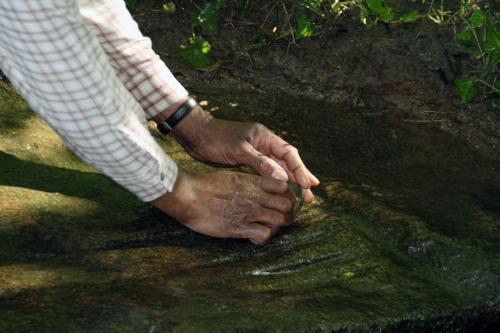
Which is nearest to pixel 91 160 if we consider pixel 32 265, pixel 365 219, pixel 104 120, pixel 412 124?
pixel 104 120

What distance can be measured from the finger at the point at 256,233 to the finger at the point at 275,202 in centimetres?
6

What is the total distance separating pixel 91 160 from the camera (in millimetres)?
2334

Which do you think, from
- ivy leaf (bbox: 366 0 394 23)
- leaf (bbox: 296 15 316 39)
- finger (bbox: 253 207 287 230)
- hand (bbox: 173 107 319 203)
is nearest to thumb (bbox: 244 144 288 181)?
hand (bbox: 173 107 319 203)

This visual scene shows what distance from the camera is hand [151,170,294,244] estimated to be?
8.48 ft

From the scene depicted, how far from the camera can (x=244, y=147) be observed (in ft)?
8.95

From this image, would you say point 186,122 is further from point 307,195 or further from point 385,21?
point 385,21

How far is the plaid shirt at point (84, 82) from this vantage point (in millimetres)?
2031

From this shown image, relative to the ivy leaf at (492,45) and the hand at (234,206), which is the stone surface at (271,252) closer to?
the hand at (234,206)

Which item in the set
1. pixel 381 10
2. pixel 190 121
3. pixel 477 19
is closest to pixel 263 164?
pixel 190 121

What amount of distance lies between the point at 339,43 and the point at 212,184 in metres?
1.36

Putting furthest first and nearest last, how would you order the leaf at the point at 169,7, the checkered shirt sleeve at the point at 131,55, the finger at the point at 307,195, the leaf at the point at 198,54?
the leaf at the point at 169,7 < the leaf at the point at 198,54 < the finger at the point at 307,195 < the checkered shirt sleeve at the point at 131,55

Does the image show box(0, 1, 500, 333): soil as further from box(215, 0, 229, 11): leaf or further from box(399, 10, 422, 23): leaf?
box(215, 0, 229, 11): leaf

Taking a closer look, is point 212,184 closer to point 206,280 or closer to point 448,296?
point 206,280

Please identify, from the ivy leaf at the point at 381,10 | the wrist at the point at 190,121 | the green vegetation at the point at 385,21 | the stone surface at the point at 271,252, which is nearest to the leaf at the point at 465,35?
the green vegetation at the point at 385,21
